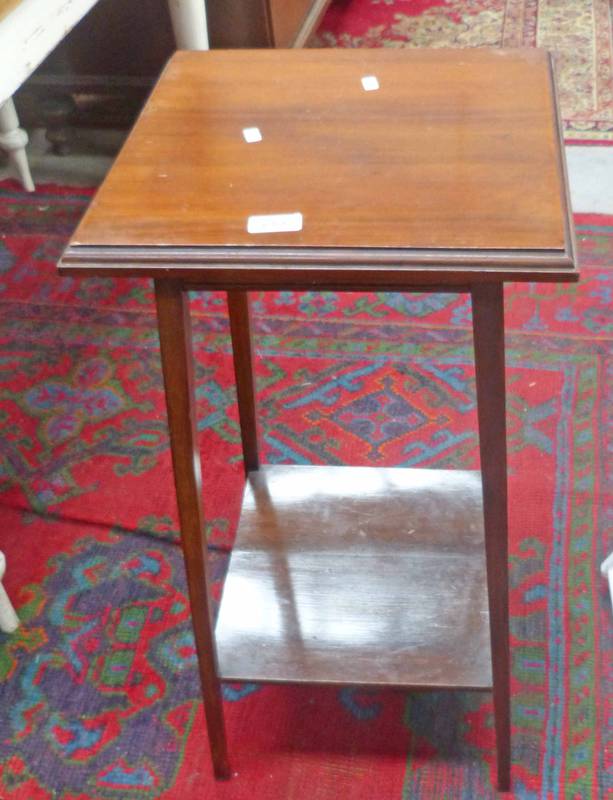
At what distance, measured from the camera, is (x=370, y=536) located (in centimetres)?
134

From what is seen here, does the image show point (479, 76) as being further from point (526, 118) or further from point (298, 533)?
point (298, 533)

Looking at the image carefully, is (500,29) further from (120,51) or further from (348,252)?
(348,252)

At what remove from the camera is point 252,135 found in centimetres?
98

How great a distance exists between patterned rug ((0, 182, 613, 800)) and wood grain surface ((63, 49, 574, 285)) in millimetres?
704

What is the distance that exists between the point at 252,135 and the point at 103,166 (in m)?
1.64

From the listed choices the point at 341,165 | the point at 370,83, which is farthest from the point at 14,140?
the point at 341,165

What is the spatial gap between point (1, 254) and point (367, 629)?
54.3 inches

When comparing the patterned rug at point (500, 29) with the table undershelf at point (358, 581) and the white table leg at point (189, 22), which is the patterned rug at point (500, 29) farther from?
the table undershelf at point (358, 581)

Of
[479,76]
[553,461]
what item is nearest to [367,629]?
[553,461]

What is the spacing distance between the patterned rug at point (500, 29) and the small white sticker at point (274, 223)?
6.87 feet

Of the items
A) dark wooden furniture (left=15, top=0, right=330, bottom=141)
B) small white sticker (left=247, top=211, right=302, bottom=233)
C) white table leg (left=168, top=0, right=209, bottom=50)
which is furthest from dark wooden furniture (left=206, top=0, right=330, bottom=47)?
small white sticker (left=247, top=211, right=302, bottom=233)

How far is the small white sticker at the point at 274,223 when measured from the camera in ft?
2.79

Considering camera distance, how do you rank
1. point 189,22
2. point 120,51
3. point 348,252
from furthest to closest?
point 120,51 < point 189,22 < point 348,252

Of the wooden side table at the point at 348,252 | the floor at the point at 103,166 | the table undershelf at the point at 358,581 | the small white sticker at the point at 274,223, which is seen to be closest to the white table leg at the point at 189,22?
the floor at the point at 103,166
